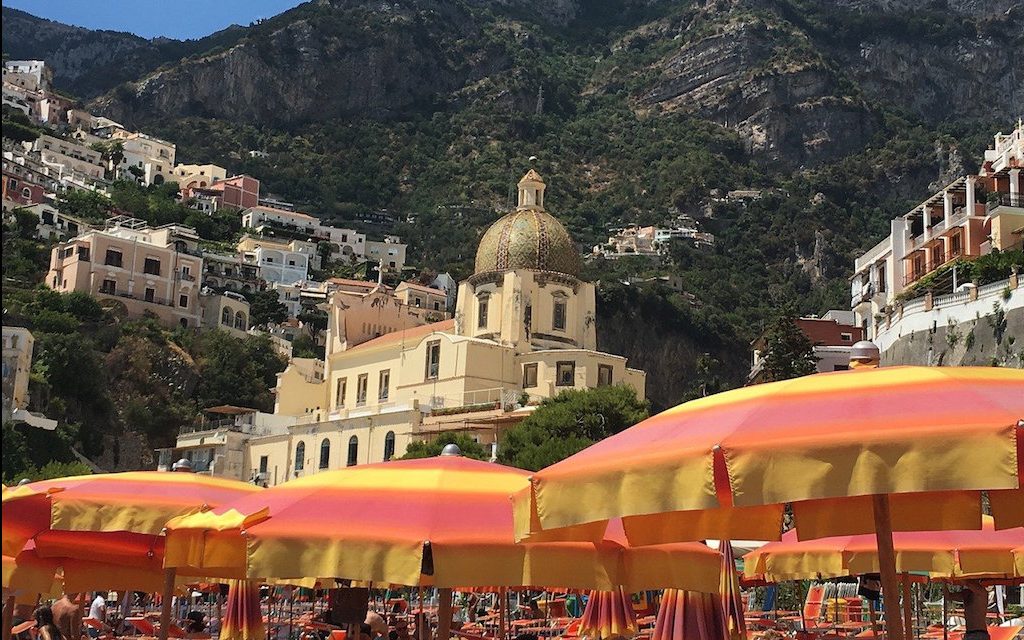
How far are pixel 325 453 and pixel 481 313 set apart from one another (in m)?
9.33

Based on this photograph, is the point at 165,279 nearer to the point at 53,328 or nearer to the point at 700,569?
the point at 53,328

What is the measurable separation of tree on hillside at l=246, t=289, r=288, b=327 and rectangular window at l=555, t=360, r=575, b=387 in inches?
2135

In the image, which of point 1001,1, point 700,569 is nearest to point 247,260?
point 700,569

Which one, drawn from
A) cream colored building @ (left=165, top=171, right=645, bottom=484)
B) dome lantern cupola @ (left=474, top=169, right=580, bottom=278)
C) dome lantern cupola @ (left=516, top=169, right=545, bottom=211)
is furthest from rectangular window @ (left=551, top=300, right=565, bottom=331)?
dome lantern cupola @ (left=516, top=169, right=545, bottom=211)

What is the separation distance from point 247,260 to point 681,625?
361 ft

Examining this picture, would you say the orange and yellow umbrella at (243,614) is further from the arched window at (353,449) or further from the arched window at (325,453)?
the arched window at (325,453)

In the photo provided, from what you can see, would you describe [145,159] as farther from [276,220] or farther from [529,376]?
[529,376]

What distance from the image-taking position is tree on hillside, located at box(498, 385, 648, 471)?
153ft

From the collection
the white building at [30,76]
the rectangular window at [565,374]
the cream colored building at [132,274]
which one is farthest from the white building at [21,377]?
the white building at [30,76]

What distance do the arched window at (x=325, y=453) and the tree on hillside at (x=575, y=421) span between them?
11.6 m

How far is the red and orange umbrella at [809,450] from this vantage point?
22.7 feet

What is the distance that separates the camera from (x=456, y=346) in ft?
185

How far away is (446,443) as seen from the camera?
47.9 metres

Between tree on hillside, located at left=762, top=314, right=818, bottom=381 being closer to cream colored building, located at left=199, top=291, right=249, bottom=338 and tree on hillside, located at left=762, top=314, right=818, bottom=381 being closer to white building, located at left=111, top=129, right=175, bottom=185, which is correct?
cream colored building, located at left=199, top=291, right=249, bottom=338
